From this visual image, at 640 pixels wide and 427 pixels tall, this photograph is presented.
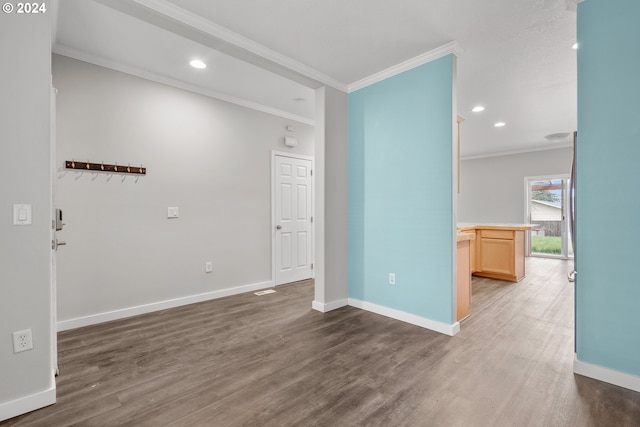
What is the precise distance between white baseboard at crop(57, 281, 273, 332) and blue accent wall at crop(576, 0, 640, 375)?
3618 millimetres

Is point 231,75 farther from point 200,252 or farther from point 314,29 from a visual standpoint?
Result: point 200,252

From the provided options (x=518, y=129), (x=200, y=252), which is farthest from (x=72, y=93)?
(x=518, y=129)

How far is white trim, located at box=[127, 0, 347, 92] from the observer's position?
2.17m

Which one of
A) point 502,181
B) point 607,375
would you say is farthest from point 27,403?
point 502,181

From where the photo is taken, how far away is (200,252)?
3764mm

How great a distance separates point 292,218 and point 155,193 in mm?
2053

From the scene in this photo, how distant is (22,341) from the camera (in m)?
1.69

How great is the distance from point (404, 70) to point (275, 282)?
132 inches

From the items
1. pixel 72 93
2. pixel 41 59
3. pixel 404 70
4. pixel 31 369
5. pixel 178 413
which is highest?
pixel 404 70

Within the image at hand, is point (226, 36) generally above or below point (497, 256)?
above

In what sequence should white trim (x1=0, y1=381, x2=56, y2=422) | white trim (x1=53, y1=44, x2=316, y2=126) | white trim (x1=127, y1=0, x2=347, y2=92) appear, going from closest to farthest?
white trim (x1=0, y1=381, x2=56, y2=422), white trim (x1=127, y1=0, x2=347, y2=92), white trim (x1=53, y1=44, x2=316, y2=126)

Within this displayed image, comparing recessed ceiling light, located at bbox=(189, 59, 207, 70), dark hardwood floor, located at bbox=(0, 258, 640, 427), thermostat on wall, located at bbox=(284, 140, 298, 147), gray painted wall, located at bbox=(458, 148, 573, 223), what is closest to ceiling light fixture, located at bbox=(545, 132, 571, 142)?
gray painted wall, located at bbox=(458, 148, 573, 223)

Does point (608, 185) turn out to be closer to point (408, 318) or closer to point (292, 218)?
point (408, 318)

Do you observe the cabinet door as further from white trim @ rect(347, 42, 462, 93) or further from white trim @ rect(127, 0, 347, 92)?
white trim @ rect(127, 0, 347, 92)
